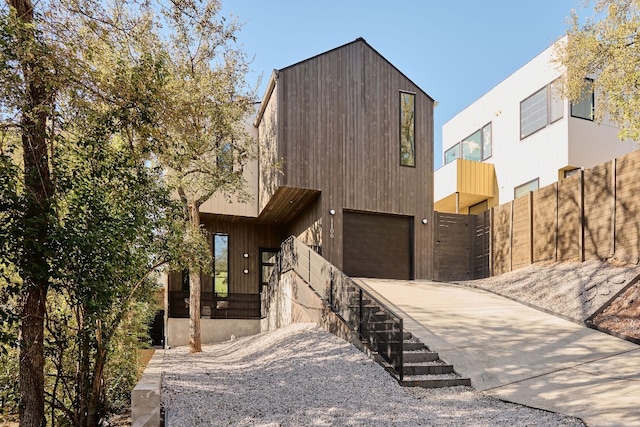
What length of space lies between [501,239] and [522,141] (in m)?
4.28

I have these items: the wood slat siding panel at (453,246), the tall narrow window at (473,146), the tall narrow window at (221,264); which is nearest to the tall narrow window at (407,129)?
the wood slat siding panel at (453,246)

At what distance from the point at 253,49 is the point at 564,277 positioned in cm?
953

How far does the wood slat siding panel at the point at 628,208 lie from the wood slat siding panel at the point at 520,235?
9.18 ft

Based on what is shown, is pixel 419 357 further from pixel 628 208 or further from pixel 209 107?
pixel 209 107

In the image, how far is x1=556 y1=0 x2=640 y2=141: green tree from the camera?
319 inches

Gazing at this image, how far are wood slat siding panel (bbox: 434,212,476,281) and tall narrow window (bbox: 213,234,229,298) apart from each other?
741 cm

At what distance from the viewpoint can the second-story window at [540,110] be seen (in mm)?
13612

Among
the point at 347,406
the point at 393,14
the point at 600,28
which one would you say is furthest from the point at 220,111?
the point at 600,28

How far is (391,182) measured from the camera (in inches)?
517

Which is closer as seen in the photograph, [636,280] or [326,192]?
[636,280]

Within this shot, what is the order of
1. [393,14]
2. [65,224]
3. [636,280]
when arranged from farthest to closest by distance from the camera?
1. [393,14]
2. [636,280]
3. [65,224]

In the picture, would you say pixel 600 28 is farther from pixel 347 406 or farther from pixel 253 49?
pixel 347 406

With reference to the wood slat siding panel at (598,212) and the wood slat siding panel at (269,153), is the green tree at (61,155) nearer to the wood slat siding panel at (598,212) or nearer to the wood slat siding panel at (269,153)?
the wood slat siding panel at (269,153)

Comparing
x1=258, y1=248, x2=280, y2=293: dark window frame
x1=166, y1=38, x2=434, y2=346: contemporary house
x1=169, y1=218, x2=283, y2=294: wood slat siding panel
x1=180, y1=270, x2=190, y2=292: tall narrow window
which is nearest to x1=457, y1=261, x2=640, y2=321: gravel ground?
x1=166, y1=38, x2=434, y2=346: contemporary house
